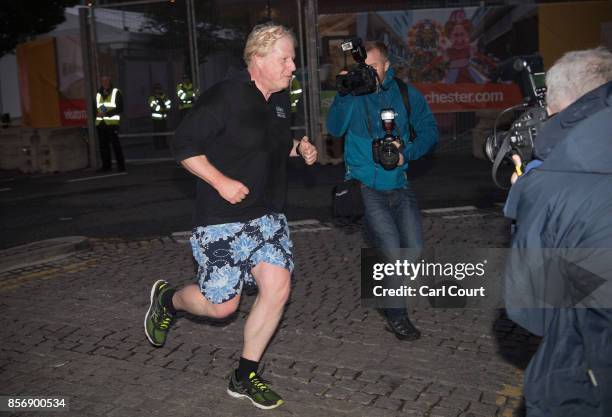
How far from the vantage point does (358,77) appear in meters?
5.02

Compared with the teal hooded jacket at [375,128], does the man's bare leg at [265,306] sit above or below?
below

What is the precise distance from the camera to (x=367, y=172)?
5.24 metres

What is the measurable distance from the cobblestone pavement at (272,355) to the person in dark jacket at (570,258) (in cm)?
152

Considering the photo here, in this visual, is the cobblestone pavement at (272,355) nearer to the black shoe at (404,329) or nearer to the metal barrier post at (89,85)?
the black shoe at (404,329)

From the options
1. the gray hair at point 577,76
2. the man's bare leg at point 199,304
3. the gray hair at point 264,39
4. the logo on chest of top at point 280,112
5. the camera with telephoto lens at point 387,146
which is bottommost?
the man's bare leg at point 199,304

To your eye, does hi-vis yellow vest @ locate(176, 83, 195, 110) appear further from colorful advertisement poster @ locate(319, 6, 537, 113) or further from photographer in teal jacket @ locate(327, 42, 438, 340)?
photographer in teal jacket @ locate(327, 42, 438, 340)

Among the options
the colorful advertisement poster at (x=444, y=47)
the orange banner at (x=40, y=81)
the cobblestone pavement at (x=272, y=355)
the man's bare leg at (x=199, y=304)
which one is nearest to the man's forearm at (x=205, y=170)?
the man's bare leg at (x=199, y=304)

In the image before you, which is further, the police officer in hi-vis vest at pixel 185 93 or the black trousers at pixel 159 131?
the black trousers at pixel 159 131

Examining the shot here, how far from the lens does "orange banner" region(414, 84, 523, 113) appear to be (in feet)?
51.2

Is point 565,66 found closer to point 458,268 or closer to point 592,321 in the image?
point 592,321

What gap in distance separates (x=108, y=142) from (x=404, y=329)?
37.8ft

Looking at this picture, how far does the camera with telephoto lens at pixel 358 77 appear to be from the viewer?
16.5 ft

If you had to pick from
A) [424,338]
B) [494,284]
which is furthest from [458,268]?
[424,338]

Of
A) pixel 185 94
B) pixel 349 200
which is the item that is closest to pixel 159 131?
pixel 185 94
